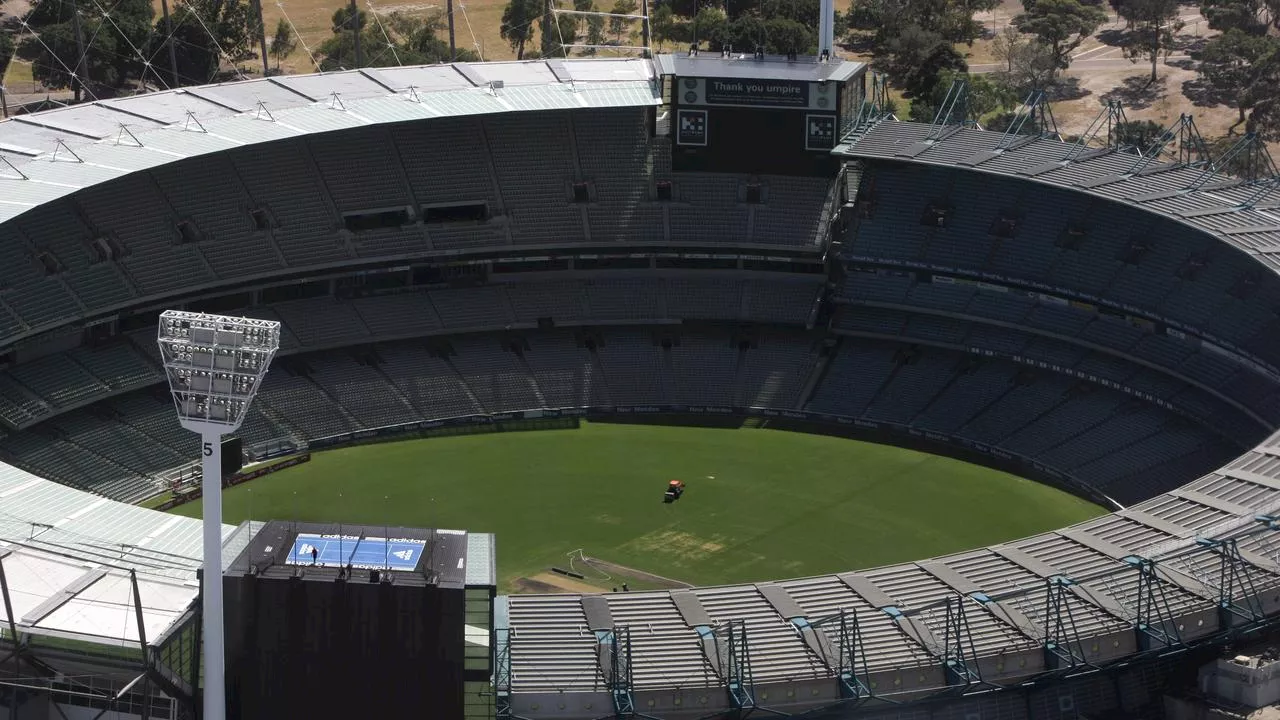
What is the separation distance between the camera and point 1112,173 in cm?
7844

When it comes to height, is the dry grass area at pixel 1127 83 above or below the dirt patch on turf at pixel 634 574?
above

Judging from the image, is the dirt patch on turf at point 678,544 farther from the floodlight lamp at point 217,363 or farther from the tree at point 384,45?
Result: the tree at point 384,45

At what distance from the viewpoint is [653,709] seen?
46625mm

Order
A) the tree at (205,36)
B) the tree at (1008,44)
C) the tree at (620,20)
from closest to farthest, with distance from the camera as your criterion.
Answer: the tree at (205,36) < the tree at (1008,44) < the tree at (620,20)

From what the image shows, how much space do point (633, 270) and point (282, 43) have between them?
57849 millimetres

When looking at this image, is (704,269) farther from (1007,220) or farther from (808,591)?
(808,591)

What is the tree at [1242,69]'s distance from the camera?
386ft

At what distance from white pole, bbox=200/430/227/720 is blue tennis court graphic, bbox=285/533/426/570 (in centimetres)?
354

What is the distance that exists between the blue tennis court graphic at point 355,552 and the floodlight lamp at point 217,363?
545cm

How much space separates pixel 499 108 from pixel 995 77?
190 ft

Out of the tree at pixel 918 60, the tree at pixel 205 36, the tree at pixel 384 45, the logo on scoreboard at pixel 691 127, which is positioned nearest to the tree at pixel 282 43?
the tree at pixel 205 36

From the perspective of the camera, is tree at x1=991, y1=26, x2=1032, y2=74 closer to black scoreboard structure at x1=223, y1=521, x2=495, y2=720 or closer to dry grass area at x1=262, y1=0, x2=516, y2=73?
dry grass area at x1=262, y1=0, x2=516, y2=73

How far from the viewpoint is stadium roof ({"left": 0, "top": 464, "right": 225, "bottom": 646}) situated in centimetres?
4494

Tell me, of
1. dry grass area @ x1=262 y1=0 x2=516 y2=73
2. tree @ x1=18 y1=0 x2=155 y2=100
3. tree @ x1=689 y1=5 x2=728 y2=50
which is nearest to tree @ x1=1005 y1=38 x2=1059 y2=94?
tree @ x1=689 y1=5 x2=728 y2=50
